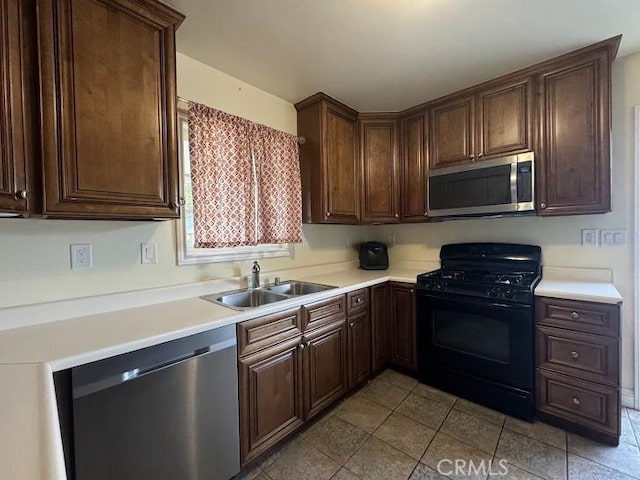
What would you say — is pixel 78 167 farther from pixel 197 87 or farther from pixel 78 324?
pixel 197 87

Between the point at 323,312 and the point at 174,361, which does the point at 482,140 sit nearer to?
the point at 323,312

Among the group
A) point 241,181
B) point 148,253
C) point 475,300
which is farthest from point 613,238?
point 148,253

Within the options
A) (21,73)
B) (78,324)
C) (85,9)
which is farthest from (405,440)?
(85,9)

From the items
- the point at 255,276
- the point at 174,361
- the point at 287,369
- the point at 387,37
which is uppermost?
the point at 387,37

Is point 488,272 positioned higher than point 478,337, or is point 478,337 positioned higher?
point 488,272

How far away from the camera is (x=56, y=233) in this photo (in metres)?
1.44

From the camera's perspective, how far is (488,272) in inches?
97.5

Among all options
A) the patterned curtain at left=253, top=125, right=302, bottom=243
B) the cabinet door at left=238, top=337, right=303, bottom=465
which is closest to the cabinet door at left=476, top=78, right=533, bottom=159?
the patterned curtain at left=253, top=125, right=302, bottom=243

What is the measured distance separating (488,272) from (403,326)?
2.72ft

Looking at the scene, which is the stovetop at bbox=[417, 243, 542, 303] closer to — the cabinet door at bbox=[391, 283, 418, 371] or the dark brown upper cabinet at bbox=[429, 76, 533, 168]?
the cabinet door at bbox=[391, 283, 418, 371]

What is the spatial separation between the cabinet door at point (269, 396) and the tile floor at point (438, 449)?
0.49 feet

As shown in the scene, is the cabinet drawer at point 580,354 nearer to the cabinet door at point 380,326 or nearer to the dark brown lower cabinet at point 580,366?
the dark brown lower cabinet at point 580,366

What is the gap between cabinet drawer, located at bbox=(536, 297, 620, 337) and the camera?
1713 millimetres

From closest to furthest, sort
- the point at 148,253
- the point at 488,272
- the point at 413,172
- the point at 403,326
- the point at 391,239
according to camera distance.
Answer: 1. the point at 148,253
2. the point at 488,272
3. the point at 403,326
4. the point at 413,172
5. the point at 391,239
